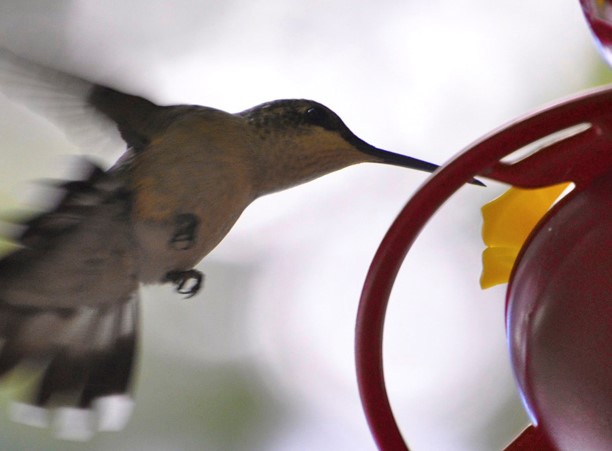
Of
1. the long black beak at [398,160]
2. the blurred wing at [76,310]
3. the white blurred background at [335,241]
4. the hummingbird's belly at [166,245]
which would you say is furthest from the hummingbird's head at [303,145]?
the white blurred background at [335,241]

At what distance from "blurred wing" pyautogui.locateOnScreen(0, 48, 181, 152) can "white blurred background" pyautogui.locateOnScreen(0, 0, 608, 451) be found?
0.61 m

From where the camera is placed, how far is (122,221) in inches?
44.5

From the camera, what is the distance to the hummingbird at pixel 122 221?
44.5 inches

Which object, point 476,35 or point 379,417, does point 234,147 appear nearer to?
point 379,417

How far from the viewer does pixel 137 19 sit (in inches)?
75.9

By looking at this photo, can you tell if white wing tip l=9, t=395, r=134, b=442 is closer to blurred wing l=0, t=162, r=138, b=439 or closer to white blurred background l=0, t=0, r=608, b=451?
blurred wing l=0, t=162, r=138, b=439

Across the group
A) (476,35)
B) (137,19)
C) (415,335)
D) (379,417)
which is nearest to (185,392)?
(415,335)

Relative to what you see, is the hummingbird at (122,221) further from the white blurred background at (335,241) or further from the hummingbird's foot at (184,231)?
the white blurred background at (335,241)

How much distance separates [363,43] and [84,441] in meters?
1.18

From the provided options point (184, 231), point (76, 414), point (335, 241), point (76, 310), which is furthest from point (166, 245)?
point (335, 241)

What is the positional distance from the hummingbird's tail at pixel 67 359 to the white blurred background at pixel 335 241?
0.67m

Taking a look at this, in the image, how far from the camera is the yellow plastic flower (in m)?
0.87

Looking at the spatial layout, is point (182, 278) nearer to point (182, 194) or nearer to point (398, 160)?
point (182, 194)

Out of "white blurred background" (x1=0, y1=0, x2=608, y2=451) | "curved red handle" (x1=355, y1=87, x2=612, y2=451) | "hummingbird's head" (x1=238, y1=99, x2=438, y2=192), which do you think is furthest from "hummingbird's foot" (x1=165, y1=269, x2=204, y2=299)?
"white blurred background" (x1=0, y1=0, x2=608, y2=451)
